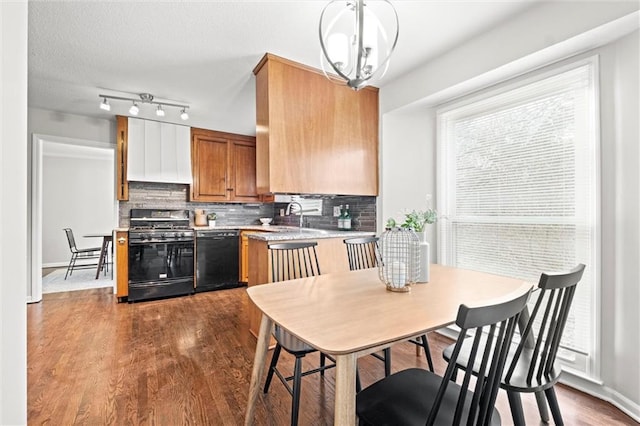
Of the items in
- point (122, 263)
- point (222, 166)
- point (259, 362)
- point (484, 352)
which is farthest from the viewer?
point (222, 166)

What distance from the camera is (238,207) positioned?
548 centimetres

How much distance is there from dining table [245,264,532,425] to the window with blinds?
2.47 ft

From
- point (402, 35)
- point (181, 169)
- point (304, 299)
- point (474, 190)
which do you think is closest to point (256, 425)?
point (304, 299)

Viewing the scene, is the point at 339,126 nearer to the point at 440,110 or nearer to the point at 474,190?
the point at 440,110

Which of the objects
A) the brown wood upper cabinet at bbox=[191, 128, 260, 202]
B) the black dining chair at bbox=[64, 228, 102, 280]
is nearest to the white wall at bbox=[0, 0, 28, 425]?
the brown wood upper cabinet at bbox=[191, 128, 260, 202]

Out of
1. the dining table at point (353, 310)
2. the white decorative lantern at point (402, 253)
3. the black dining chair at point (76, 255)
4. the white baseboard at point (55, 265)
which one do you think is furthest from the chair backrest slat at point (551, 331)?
the white baseboard at point (55, 265)

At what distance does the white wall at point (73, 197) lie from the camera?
250 inches

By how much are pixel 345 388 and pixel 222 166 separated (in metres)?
4.63

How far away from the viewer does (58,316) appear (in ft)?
10.7

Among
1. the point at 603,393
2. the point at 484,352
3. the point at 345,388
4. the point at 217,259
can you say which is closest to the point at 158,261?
the point at 217,259

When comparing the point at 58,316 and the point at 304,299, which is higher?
the point at 304,299

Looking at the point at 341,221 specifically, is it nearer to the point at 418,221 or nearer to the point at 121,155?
the point at 418,221

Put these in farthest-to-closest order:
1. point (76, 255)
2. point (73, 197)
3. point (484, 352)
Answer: point (73, 197) → point (76, 255) → point (484, 352)

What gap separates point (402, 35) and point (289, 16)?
0.88 m
